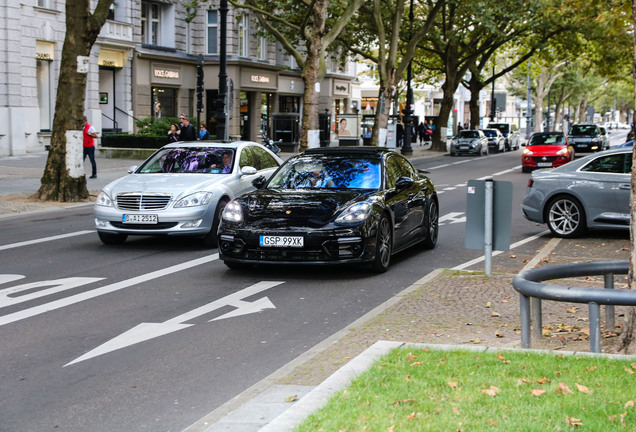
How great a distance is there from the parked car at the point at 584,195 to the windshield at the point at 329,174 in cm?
427

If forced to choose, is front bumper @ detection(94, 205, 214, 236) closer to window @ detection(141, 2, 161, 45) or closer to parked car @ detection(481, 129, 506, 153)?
window @ detection(141, 2, 161, 45)

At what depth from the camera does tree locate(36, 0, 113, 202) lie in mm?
18734

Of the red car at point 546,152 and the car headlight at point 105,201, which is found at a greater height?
the red car at point 546,152

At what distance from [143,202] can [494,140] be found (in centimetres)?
4559

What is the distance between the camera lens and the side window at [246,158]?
46.3 ft

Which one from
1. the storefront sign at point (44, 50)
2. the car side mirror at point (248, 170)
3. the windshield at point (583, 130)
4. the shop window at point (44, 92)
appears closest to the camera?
the car side mirror at point (248, 170)

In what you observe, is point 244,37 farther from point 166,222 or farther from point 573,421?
point 573,421

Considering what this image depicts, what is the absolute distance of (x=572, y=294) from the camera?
19.0 feet

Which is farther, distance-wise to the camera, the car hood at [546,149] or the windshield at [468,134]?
the windshield at [468,134]

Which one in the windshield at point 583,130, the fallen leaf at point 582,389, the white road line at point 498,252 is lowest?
the white road line at point 498,252

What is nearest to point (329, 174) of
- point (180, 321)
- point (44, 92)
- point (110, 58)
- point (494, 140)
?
point (180, 321)

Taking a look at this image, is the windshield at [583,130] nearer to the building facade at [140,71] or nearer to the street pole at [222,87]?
the building facade at [140,71]

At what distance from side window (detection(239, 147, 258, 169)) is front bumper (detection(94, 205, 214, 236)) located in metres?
1.65

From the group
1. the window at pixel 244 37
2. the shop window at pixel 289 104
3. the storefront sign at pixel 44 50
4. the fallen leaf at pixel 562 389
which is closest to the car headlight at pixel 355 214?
the fallen leaf at pixel 562 389
